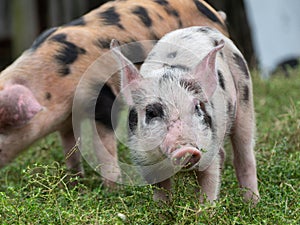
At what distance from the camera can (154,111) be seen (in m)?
4.09

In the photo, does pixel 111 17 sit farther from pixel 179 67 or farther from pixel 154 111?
pixel 154 111

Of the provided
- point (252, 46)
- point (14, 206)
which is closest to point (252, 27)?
point (252, 46)

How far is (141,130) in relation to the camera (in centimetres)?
418

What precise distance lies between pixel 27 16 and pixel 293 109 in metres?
5.49

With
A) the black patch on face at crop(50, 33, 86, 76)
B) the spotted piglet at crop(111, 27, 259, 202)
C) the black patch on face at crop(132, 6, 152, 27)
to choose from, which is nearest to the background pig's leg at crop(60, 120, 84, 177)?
the black patch on face at crop(50, 33, 86, 76)

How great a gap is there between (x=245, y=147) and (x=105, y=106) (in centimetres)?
102

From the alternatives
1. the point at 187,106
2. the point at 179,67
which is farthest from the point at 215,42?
the point at 187,106

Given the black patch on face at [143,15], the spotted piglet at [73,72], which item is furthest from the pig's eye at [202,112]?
→ the black patch on face at [143,15]

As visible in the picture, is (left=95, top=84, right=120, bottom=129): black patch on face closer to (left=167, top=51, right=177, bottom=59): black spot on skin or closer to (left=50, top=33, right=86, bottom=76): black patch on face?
(left=50, top=33, right=86, bottom=76): black patch on face

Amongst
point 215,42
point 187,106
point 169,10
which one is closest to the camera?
point 187,106

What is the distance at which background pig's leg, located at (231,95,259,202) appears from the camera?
4773mm

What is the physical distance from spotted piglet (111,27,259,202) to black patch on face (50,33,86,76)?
31.4 inches

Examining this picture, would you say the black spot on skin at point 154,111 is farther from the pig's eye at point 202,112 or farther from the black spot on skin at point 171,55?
the black spot on skin at point 171,55

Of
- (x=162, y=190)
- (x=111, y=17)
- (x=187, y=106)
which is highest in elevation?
(x=187, y=106)
